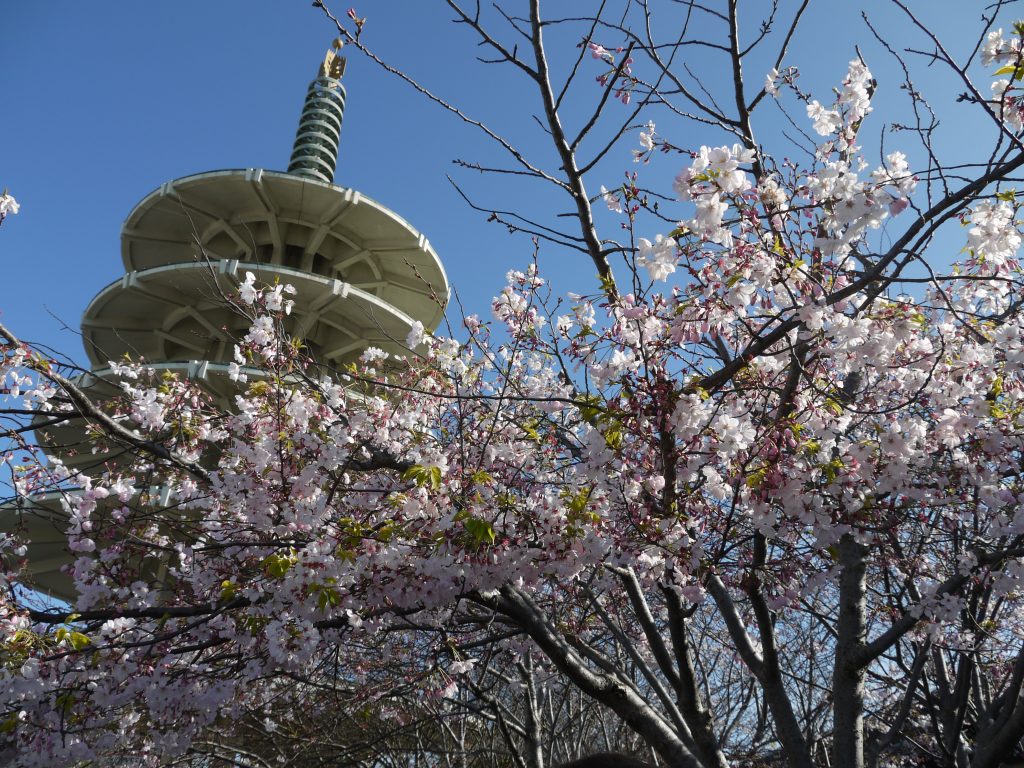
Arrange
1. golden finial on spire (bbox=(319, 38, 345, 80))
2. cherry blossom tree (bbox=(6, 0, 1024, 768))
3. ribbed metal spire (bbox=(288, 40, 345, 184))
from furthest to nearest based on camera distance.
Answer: golden finial on spire (bbox=(319, 38, 345, 80)) < ribbed metal spire (bbox=(288, 40, 345, 184)) < cherry blossom tree (bbox=(6, 0, 1024, 768))

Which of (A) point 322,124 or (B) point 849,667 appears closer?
(B) point 849,667

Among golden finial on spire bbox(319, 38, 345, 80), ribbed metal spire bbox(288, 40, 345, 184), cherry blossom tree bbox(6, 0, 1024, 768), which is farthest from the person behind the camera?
golden finial on spire bbox(319, 38, 345, 80)

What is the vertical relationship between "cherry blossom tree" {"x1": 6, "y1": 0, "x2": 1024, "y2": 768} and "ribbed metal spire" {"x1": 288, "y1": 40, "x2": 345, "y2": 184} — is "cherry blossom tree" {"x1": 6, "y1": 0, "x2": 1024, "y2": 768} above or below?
below

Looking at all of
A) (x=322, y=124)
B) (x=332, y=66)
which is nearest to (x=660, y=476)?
(x=322, y=124)

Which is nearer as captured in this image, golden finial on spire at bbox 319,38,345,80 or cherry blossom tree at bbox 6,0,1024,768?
cherry blossom tree at bbox 6,0,1024,768

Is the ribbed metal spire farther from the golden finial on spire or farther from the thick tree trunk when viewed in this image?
the thick tree trunk

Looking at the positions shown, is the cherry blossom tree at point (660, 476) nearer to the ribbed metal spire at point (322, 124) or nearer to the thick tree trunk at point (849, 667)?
the thick tree trunk at point (849, 667)

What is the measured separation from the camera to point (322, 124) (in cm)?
3191

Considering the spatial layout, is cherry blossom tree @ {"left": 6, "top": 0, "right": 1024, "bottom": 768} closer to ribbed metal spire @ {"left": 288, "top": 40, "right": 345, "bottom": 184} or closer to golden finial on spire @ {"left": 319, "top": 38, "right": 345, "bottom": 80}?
ribbed metal spire @ {"left": 288, "top": 40, "right": 345, "bottom": 184}

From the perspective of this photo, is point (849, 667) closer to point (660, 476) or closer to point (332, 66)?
point (660, 476)

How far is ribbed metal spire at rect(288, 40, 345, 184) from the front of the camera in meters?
30.4

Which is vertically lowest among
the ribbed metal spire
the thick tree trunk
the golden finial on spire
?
the thick tree trunk

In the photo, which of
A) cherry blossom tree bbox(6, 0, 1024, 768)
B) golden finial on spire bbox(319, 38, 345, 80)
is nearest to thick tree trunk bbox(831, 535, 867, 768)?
cherry blossom tree bbox(6, 0, 1024, 768)

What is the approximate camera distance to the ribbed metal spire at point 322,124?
3038cm
